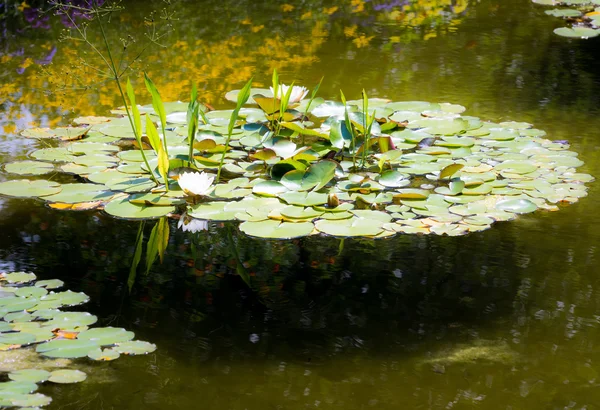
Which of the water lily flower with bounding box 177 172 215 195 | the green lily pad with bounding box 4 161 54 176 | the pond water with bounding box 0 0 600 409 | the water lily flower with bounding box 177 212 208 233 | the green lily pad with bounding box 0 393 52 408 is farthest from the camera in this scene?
the green lily pad with bounding box 4 161 54 176

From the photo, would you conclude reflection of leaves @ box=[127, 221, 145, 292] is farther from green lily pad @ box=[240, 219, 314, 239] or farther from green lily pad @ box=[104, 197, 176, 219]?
green lily pad @ box=[240, 219, 314, 239]

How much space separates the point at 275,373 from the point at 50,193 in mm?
1373

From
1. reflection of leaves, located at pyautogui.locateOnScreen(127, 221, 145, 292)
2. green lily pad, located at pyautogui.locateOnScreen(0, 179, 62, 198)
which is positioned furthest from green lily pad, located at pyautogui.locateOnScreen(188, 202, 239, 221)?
green lily pad, located at pyautogui.locateOnScreen(0, 179, 62, 198)

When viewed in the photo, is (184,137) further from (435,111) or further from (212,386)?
(212,386)

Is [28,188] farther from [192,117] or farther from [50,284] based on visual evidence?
[50,284]

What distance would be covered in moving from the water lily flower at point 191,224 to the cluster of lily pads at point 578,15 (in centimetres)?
344

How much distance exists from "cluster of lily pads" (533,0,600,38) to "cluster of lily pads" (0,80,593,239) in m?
2.08

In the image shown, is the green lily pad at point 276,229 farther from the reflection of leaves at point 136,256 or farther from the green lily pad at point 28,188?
the green lily pad at point 28,188

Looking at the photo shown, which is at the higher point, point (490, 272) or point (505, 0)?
point (505, 0)

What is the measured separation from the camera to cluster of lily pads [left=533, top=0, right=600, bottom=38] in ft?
16.7

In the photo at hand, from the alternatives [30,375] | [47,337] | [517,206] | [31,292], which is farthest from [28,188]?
[517,206]

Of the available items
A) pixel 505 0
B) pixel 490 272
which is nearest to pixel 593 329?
pixel 490 272

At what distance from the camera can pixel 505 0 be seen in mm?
6168

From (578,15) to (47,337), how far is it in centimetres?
490
